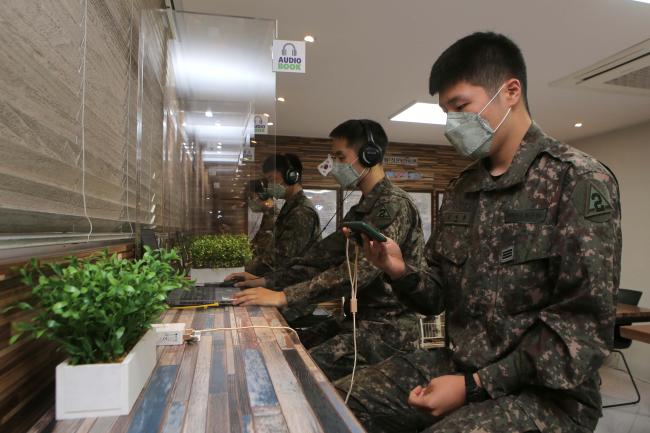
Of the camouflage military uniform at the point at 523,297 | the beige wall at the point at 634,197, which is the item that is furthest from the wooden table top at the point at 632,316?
the camouflage military uniform at the point at 523,297

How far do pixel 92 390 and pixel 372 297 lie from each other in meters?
1.35

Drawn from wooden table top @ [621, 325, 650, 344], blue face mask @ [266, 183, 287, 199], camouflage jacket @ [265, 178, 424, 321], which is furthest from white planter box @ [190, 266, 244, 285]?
wooden table top @ [621, 325, 650, 344]

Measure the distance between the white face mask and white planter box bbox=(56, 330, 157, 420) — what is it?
1.05 metres

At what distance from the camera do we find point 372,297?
5.99 feet

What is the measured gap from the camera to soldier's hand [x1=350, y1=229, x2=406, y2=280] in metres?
1.28

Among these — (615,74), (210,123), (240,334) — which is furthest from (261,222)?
(615,74)

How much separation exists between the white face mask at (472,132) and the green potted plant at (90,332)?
38.3 inches

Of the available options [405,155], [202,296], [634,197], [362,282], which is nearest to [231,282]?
[202,296]

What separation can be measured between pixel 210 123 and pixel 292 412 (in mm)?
2086

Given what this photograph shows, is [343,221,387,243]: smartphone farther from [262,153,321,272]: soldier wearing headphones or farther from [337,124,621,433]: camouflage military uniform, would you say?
[262,153,321,272]: soldier wearing headphones

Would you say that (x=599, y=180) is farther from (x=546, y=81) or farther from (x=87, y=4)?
(x=546, y=81)

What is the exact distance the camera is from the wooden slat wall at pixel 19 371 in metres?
0.57

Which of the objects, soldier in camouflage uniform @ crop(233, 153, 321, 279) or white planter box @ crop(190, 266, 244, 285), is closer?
white planter box @ crop(190, 266, 244, 285)

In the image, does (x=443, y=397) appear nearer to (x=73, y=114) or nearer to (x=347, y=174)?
(x=73, y=114)
